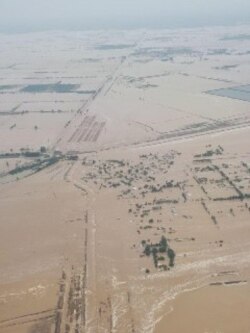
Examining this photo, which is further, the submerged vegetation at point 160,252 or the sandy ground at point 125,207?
the submerged vegetation at point 160,252

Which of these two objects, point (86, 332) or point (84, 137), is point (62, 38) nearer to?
point (84, 137)

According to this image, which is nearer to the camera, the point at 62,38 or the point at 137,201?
the point at 137,201

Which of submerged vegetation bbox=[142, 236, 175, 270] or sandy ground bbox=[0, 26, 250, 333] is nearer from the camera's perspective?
sandy ground bbox=[0, 26, 250, 333]

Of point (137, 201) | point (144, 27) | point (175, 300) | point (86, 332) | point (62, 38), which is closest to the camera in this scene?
point (86, 332)

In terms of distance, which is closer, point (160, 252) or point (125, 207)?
point (160, 252)

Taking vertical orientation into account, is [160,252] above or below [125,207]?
below

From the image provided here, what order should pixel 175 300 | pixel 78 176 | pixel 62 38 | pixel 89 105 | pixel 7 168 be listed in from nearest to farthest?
pixel 175 300 < pixel 78 176 < pixel 7 168 < pixel 89 105 < pixel 62 38

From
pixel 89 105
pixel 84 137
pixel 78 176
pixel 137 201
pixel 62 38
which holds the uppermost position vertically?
pixel 62 38

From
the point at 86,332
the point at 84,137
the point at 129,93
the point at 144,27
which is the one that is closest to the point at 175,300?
the point at 86,332
